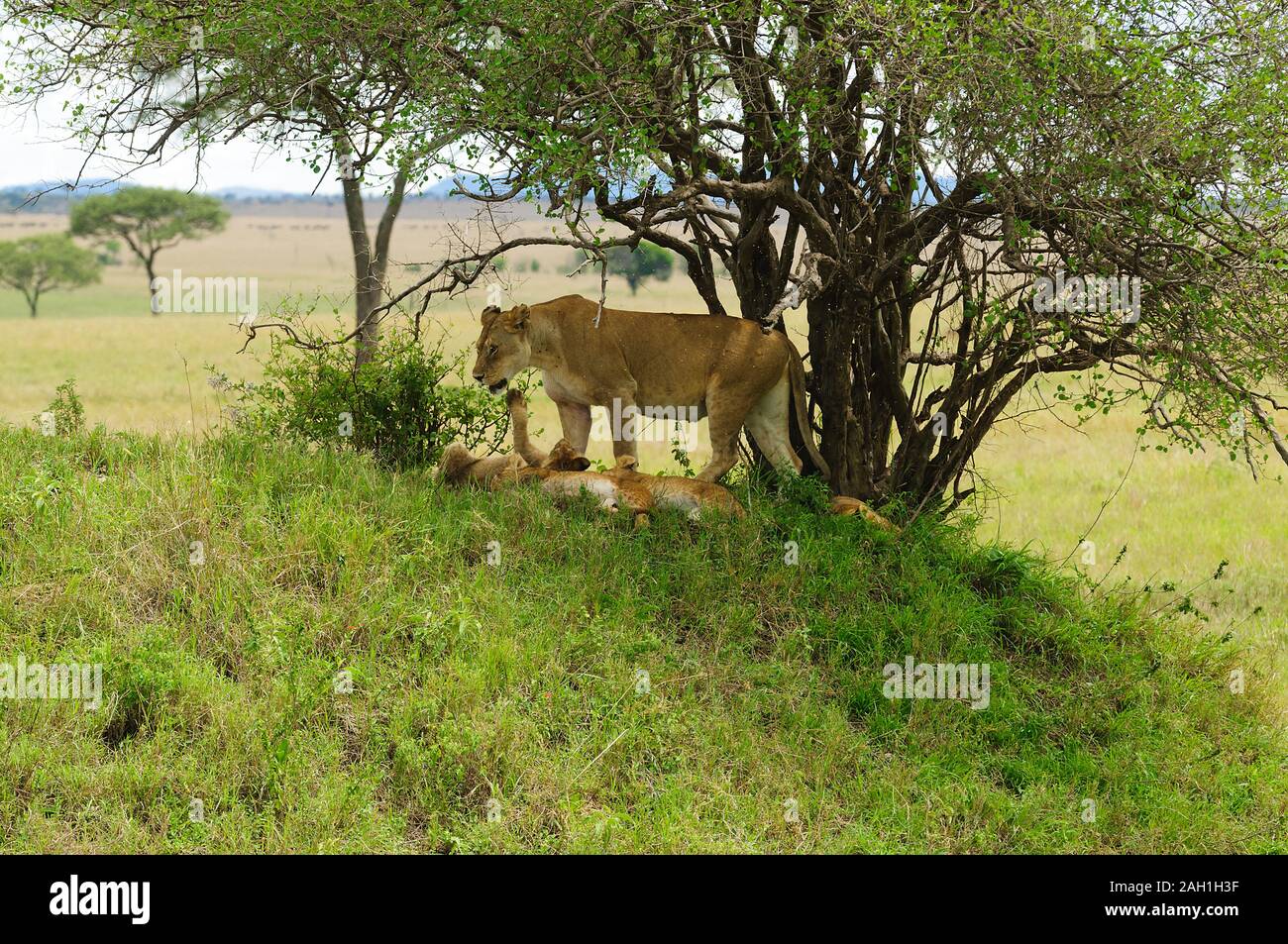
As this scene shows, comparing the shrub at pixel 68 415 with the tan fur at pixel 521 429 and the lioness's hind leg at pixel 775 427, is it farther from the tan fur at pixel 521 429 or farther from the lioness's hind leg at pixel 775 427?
the lioness's hind leg at pixel 775 427

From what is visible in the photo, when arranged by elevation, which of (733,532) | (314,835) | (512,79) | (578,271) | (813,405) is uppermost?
(512,79)

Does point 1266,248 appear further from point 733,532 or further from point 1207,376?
point 733,532

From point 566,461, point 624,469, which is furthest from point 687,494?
point 566,461

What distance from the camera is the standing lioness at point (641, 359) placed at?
407 inches

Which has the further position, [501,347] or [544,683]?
[501,347]

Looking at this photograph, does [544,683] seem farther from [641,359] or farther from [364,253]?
[364,253]

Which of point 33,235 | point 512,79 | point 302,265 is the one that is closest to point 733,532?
point 512,79

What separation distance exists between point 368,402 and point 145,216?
1972 inches

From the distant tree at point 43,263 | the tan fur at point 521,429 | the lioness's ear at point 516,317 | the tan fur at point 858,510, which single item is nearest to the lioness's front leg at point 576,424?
the tan fur at point 521,429

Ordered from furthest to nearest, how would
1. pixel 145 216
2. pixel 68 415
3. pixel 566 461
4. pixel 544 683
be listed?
pixel 145 216 < pixel 68 415 < pixel 566 461 < pixel 544 683

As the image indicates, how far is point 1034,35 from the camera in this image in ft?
28.6

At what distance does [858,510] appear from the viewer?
34.7 feet

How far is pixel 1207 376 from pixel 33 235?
66878mm

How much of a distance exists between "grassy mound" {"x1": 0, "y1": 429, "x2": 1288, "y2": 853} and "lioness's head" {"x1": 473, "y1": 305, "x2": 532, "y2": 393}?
995mm
